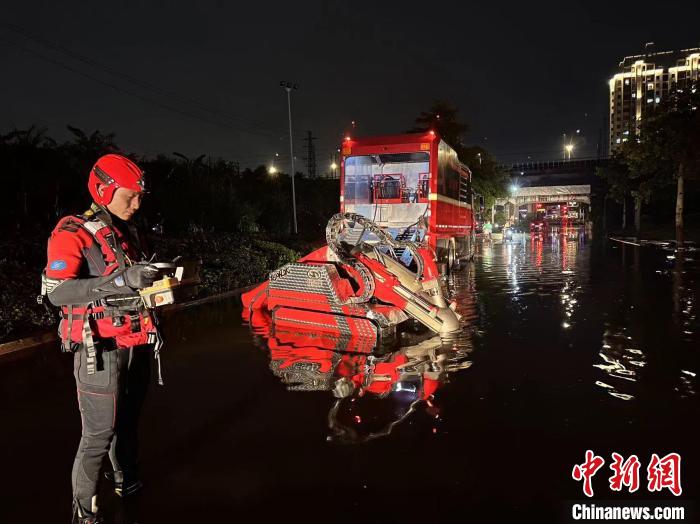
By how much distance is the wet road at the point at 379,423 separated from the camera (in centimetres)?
361

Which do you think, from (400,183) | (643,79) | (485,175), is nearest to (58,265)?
(400,183)

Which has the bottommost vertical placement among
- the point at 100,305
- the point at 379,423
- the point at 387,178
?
the point at 379,423

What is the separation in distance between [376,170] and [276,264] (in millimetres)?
4062

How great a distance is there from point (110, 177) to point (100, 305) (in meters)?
0.74

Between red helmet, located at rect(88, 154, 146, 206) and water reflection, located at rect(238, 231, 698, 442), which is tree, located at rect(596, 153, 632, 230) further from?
red helmet, located at rect(88, 154, 146, 206)

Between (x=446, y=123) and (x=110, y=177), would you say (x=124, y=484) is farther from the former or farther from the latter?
(x=446, y=123)

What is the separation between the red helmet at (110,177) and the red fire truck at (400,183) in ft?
36.9

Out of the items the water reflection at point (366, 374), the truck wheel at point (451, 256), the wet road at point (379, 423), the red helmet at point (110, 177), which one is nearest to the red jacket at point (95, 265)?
the red helmet at point (110, 177)

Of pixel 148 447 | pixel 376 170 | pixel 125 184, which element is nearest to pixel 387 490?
pixel 148 447

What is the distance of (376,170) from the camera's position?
1464 cm

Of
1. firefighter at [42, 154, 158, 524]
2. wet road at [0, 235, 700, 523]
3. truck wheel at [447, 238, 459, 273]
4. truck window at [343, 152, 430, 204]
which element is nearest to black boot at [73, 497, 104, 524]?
firefighter at [42, 154, 158, 524]

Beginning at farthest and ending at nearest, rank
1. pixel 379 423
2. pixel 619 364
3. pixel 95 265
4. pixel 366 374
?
pixel 619 364
pixel 366 374
pixel 379 423
pixel 95 265

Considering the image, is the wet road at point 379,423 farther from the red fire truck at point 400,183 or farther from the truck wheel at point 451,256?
the truck wheel at point 451,256

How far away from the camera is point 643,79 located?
160000mm
